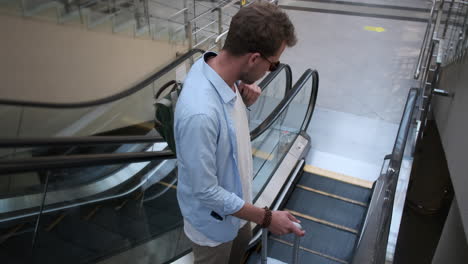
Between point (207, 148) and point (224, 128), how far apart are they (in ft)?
0.39

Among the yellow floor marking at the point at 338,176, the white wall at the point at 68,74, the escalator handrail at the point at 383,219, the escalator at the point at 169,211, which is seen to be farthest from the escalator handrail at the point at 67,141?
the white wall at the point at 68,74

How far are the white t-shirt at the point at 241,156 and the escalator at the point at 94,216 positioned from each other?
2.42 ft

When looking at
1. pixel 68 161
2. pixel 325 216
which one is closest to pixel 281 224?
pixel 68 161

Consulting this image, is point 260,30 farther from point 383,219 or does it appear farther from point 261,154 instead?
point 261,154

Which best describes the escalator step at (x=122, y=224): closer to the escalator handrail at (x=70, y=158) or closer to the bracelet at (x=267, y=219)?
the escalator handrail at (x=70, y=158)

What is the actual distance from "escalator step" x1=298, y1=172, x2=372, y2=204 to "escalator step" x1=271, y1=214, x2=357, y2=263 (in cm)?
71

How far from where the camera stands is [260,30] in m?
1.32

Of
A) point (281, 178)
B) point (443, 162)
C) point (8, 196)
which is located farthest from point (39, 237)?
point (443, 162)

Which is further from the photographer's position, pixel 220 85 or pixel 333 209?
pixel 333 209

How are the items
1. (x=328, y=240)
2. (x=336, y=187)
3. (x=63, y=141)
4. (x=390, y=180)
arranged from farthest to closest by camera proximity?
(x=336, y=187)
(x=328, y=240)
(x=390, y=180)
(x=63, y=141)

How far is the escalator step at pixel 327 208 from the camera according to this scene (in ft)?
13.3

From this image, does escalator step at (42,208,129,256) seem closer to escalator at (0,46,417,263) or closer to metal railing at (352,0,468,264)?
escalator at (0,46,417,263)

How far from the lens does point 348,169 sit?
509 cm

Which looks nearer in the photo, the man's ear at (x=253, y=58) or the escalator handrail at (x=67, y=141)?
the man's ear at (x=253, y=58)
